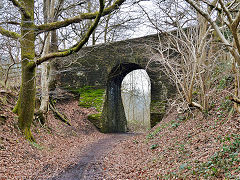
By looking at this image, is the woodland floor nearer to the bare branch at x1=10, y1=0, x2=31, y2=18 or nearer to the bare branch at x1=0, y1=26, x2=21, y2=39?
the bare branch at x1=0, y1=26, x2=21, y2=39

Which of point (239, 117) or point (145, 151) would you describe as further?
point (145, 151)

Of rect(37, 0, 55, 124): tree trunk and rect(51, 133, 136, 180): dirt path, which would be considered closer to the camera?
rect(51, 133, 136, 180): dirt path

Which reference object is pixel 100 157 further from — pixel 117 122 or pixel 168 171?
pixel 117 122

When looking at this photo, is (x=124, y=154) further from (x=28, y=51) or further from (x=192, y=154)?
(x=28, y=51)

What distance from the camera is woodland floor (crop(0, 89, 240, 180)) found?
14.2 feet

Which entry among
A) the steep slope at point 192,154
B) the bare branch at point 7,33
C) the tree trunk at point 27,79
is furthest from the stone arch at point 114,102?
the bare branch at point 7,33

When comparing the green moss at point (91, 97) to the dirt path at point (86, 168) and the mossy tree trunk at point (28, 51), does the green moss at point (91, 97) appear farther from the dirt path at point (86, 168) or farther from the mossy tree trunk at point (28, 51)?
the mossy tree trunk at point (28, 51)

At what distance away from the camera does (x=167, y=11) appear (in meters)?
6.90

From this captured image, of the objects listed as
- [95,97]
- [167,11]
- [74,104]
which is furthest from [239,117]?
[74,104]

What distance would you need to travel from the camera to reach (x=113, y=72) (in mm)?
13336

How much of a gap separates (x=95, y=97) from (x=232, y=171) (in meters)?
10.6

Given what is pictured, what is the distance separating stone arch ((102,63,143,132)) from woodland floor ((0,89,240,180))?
15.1 feet

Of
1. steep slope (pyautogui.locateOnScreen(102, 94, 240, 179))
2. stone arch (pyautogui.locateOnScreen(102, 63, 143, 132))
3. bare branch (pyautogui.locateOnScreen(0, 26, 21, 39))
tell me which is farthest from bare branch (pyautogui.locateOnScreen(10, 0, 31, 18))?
stone arch (pyautogui.locateOnScreen(102, 63, 143, 132))

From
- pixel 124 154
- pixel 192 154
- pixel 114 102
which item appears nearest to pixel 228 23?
pixel 192 154
